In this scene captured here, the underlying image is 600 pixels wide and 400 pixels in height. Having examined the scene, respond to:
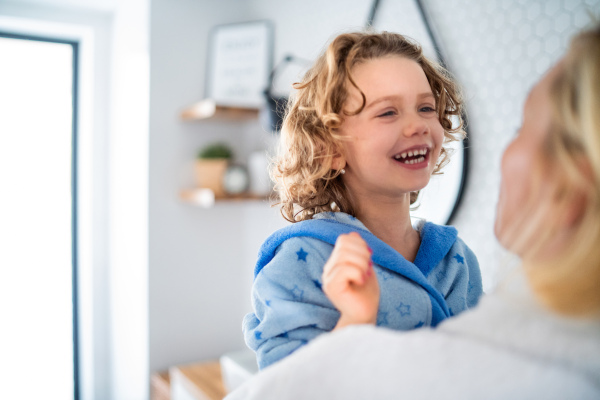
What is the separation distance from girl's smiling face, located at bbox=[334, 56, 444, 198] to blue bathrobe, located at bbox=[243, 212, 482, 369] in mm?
96

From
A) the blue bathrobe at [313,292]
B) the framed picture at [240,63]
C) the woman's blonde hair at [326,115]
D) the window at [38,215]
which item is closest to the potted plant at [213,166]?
the framed picture at [240,63]

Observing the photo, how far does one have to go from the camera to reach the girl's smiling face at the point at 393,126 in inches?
28.7

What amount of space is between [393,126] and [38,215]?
8.14 feet

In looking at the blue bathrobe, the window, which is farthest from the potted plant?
the blue bathrobe

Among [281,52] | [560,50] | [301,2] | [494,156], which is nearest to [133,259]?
[281,52]

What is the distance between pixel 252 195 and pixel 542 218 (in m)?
1.76

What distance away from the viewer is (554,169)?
1.43 ft

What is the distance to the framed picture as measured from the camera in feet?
7.16

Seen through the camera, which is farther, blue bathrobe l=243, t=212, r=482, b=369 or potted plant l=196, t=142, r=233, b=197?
potted plant l=196, t=142, r=233, b=197

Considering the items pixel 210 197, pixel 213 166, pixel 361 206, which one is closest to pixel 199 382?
pixel 210 197

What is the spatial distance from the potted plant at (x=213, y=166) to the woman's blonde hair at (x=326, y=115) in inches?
51.5

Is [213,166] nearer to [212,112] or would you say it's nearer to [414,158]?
[212,112]

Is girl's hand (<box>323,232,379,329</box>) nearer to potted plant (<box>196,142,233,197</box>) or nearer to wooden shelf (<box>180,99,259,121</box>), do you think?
wooden shelf (<box>180,99,259,121</box>)

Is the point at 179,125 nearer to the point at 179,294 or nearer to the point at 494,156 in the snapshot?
the point at 179,294
